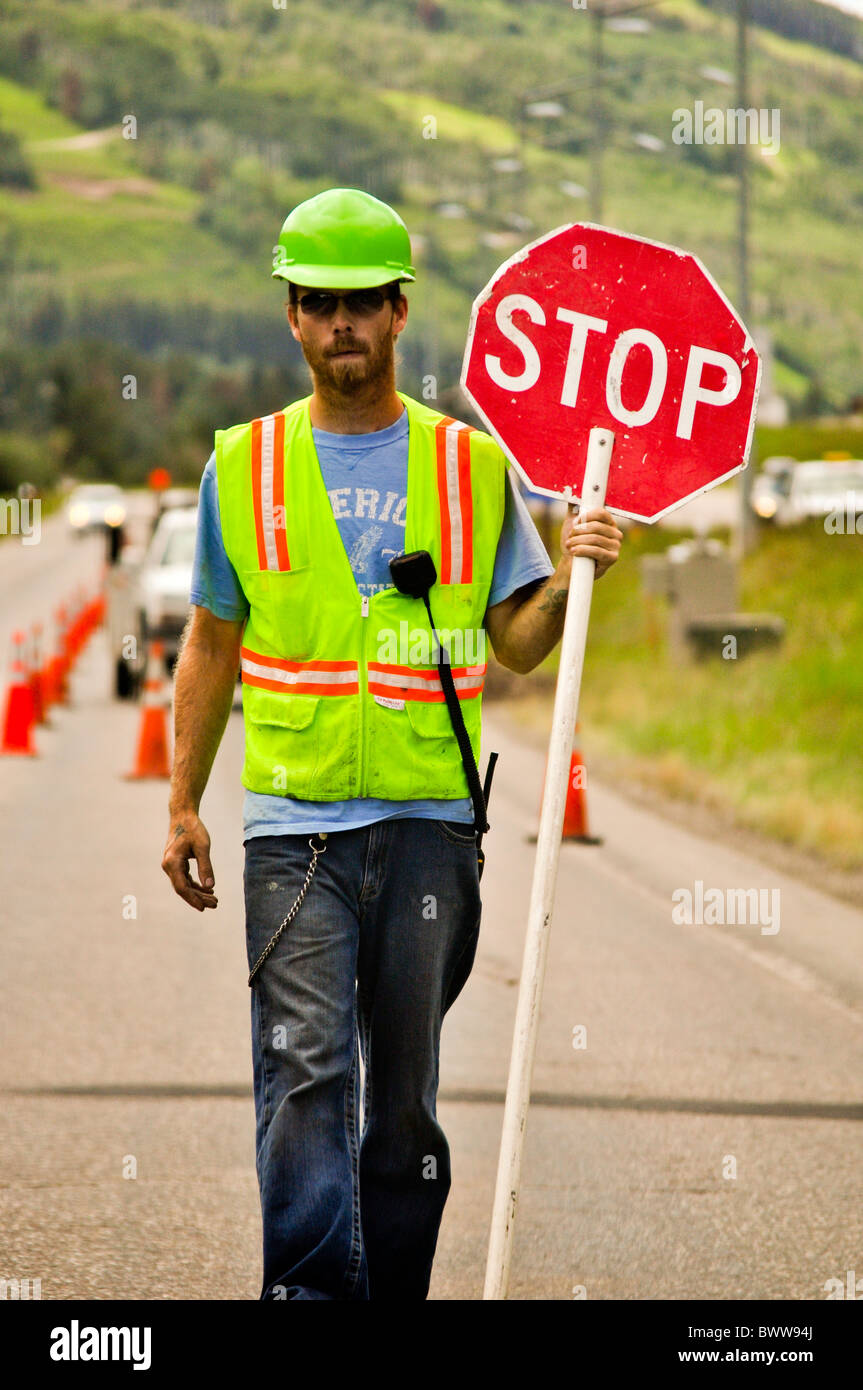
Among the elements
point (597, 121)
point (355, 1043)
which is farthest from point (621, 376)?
point (597, 121)

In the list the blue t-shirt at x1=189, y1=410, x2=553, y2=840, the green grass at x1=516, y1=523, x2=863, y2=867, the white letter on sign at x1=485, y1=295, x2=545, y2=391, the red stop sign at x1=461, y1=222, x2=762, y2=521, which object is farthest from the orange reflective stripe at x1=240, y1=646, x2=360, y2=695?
the green grass at x1=516, y1=523, x2=863, y2=867

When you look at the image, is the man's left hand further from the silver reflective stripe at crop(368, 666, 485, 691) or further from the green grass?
Answer: the green grass

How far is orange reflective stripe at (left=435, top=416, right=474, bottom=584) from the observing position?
13.0 feet

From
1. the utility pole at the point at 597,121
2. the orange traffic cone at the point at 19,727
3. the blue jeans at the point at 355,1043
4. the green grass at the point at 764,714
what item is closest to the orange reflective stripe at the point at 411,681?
the blue jeans at the point at 355,1043

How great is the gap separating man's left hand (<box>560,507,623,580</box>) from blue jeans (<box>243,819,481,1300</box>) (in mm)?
556

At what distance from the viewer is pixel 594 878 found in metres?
11.5

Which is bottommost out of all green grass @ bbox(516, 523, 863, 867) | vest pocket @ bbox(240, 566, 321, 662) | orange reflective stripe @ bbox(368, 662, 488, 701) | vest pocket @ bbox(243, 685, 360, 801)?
green grass @ bbox(516, 523, 863, 867)

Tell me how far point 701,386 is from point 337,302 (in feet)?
2.31

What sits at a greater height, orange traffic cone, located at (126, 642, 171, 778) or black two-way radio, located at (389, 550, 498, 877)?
black two-way radio, located at (389, 550, 498, 877)

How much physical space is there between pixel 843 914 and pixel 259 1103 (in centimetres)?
697

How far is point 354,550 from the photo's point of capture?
12.9ft

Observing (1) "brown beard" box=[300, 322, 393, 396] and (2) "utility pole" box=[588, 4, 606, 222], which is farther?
(2) "utility pole" box=[588, 4, 606, 222]
